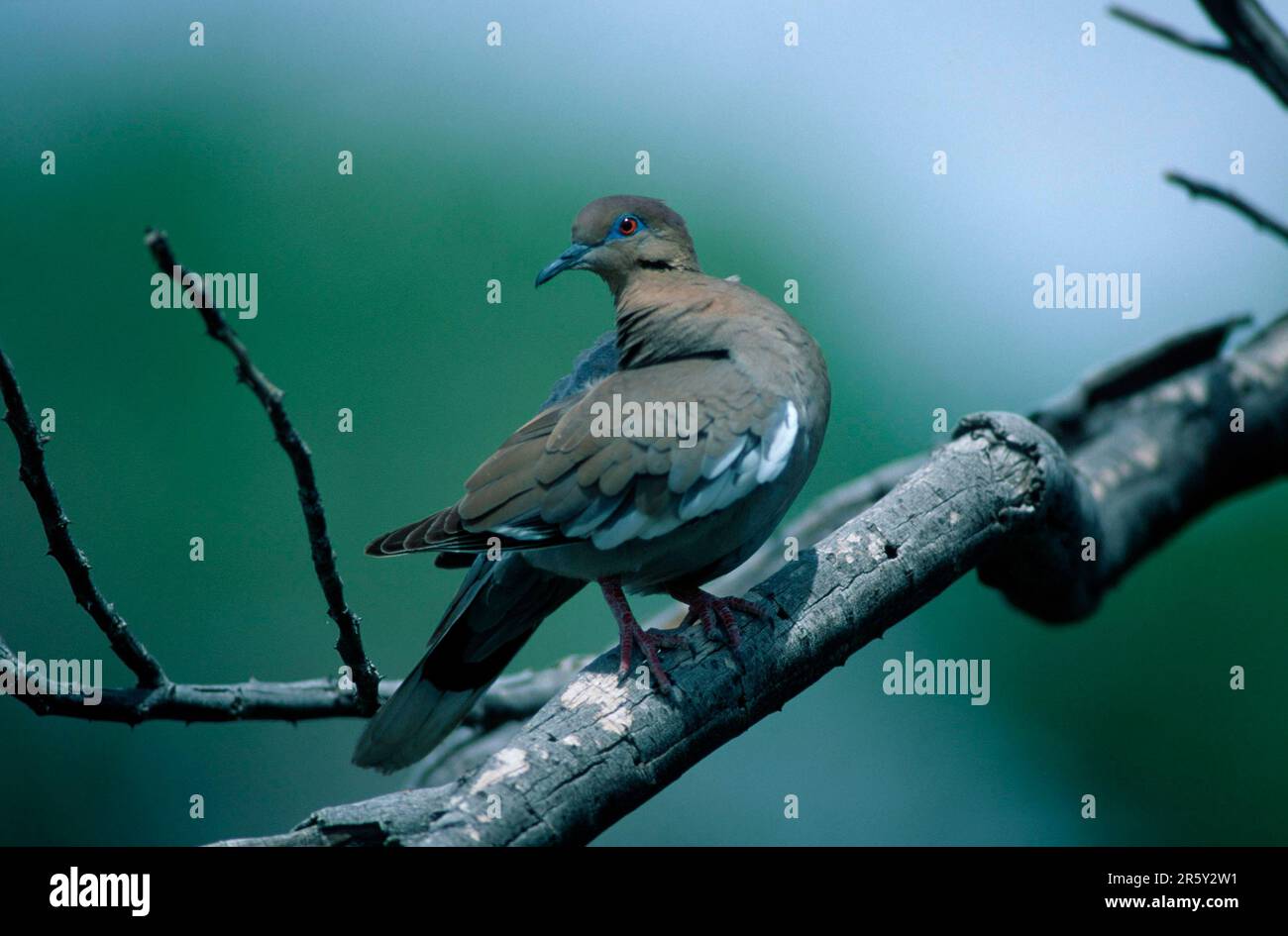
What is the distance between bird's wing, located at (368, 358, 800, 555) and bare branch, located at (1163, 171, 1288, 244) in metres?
1.82

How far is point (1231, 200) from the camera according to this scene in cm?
332

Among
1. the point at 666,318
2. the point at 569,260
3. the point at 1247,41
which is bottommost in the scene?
the point at 666,318

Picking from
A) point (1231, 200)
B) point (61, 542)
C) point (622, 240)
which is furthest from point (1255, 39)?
point (61, 542)

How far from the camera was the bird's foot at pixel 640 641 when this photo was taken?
1964 mm

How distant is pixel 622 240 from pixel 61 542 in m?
1.30

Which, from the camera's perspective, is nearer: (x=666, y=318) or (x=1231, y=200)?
(x=666, y=318)

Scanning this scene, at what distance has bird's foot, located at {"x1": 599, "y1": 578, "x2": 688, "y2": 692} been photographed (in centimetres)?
196

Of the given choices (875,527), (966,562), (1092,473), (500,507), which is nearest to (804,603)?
(875,527)

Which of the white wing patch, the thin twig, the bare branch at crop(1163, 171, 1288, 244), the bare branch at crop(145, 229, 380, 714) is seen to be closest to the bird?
the white wing patch

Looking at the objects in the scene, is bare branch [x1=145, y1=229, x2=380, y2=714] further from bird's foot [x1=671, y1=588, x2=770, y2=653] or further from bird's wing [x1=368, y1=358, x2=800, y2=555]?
bird's foot [x1=671, y1=588, x2=770, y2=653]

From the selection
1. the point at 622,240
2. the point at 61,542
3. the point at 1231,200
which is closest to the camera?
the point at 61,542

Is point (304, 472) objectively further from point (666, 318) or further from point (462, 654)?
point (666, 318)
